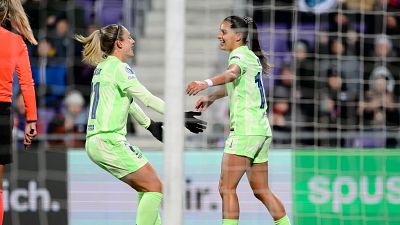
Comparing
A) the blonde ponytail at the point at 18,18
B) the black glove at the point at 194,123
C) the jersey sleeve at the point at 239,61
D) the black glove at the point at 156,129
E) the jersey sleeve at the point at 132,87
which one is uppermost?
the blonde ponytail at the point at 18,18

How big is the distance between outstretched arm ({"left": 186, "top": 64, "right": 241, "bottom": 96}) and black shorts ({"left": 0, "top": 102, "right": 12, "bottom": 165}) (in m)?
1.17

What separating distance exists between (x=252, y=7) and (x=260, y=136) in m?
3.71

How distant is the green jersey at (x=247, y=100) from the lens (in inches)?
264

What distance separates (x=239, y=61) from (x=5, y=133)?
1.44 meters

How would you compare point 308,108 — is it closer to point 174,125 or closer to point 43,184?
point 43,184

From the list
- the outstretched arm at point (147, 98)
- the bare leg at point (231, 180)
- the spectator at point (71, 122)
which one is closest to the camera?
the outstretched arm at point (147, 98)

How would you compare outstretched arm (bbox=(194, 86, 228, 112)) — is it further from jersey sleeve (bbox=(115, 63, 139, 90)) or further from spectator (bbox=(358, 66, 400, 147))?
spectator (bbox=(358, 66, 400, 147))

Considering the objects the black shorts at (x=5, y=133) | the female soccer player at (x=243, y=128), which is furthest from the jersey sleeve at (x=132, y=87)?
the black shorts at (x=5, y=133)

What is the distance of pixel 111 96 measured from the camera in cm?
656

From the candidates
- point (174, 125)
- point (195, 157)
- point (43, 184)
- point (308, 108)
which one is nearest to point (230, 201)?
point (174, 125)

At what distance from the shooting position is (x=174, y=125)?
18.7ft

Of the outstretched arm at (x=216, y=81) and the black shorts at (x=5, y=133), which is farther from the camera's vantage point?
the black shorts at (x=5, y=133)

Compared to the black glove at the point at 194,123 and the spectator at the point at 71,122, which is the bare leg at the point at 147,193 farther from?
the spectator at the point at 71,122

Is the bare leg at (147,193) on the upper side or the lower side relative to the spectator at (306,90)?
lower
